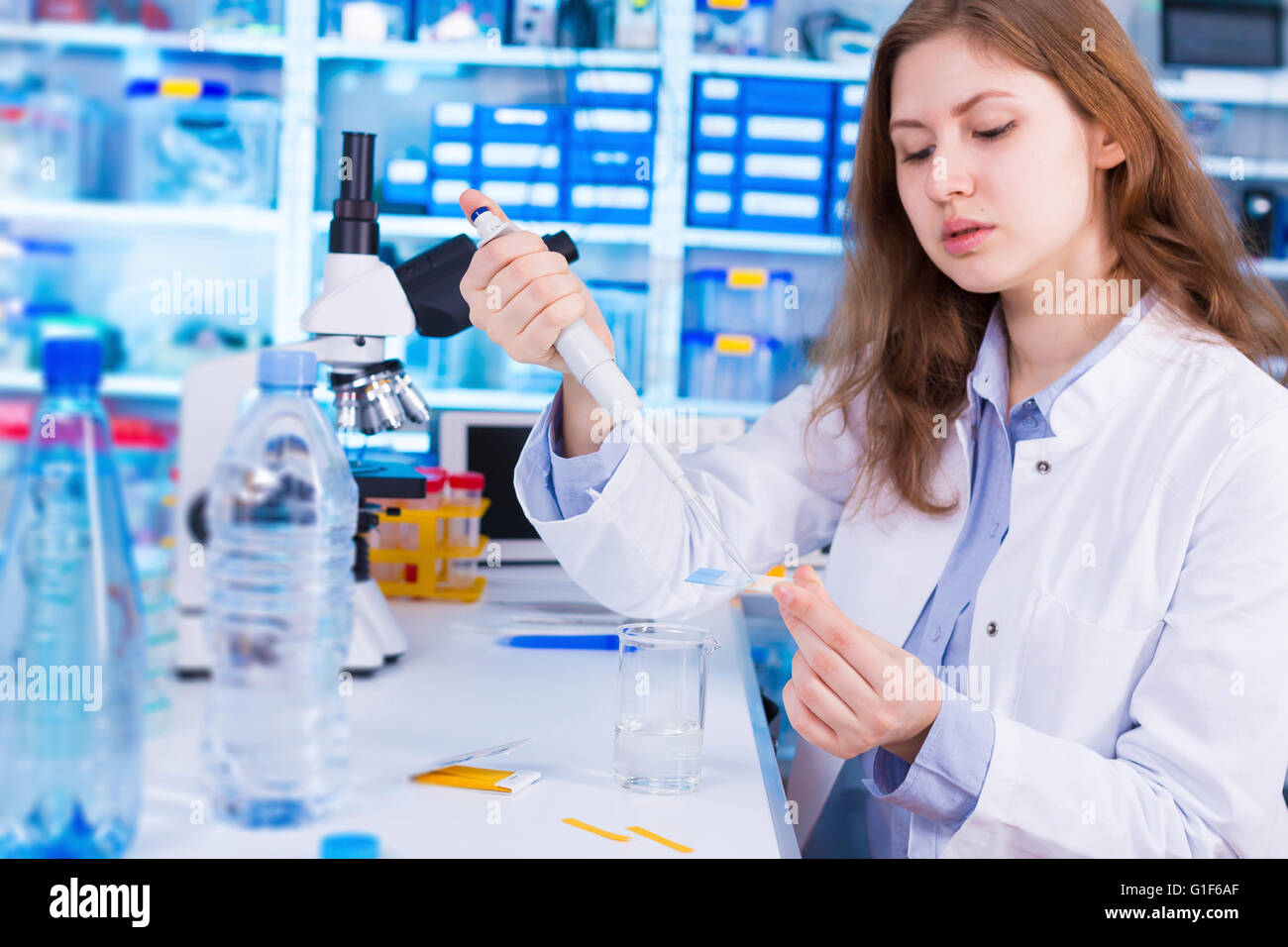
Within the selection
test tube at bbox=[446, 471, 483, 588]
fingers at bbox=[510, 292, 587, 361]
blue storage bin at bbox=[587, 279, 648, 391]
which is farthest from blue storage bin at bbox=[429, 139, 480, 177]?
fingers at bbox=[510, 292, 587, 361]

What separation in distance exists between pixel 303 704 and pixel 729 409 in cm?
228

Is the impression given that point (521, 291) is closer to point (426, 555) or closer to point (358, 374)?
point (358, 374)

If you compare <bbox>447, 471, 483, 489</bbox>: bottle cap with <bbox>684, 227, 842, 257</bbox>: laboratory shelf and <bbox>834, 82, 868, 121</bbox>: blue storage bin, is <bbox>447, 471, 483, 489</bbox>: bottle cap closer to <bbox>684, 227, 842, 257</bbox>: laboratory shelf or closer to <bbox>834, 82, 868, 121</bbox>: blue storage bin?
<bbox>684, 227, 842, 257</bbox>: laboratory shelf

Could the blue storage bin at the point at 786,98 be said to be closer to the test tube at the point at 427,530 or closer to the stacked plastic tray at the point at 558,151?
the stacked plastic tray at the point at 558,151

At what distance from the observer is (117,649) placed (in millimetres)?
630

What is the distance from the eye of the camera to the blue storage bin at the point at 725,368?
2.89 metres

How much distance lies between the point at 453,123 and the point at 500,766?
2286mm

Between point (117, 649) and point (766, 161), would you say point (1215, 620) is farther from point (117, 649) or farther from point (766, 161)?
point (766, 161)

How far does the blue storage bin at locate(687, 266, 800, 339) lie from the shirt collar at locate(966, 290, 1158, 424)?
1.63 m

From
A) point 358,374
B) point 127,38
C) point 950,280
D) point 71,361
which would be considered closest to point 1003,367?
point 950,280

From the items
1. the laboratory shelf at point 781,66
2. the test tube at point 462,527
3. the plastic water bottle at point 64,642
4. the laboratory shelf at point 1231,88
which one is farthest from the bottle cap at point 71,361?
the laboratory shelf at point 1231,88

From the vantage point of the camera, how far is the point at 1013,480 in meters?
1.13

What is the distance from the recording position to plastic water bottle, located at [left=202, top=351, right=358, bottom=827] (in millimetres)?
697

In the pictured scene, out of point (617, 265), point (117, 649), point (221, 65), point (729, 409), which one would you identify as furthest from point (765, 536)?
point (221, 65)
